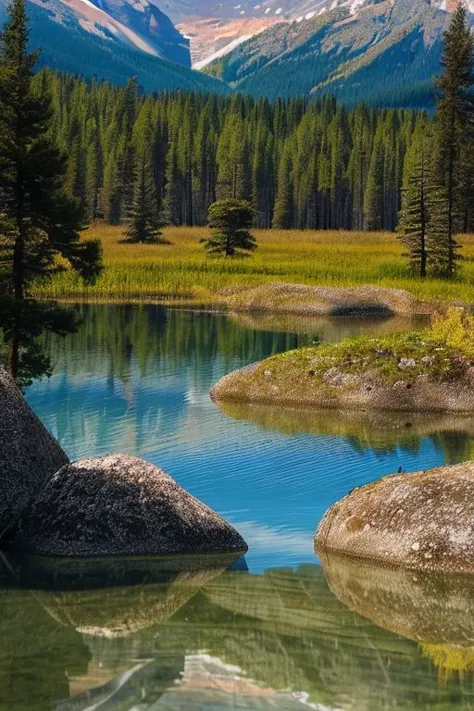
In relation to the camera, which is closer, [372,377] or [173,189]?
[372,377]

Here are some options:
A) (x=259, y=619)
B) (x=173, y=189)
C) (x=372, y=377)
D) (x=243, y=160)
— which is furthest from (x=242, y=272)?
(x=243, y=160)

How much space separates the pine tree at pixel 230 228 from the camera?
76.5m

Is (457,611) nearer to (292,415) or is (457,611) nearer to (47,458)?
(47,458)

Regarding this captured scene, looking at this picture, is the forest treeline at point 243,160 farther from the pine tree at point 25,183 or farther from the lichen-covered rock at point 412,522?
the lichen-covered rock at point 412,522

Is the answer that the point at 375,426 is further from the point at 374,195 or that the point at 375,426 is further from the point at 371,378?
the point at 374,195

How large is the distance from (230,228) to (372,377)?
171 ft

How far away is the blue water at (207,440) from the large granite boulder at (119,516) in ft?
2.93

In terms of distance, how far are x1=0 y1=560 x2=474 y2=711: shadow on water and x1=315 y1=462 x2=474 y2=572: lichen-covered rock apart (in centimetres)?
42

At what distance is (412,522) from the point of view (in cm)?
1342

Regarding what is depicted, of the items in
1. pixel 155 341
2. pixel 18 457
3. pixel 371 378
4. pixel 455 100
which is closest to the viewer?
pixel 18 457

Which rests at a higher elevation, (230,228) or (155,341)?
(230,228)

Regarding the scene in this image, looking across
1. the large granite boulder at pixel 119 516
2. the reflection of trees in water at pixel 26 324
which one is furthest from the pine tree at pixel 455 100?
the large granite boulder at pixel 119 516

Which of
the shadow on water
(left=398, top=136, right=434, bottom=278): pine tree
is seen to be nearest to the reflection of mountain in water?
the shadow on water

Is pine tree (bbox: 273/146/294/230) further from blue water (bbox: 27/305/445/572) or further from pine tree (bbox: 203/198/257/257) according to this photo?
blue water (bbox: 27/305/445/572)
